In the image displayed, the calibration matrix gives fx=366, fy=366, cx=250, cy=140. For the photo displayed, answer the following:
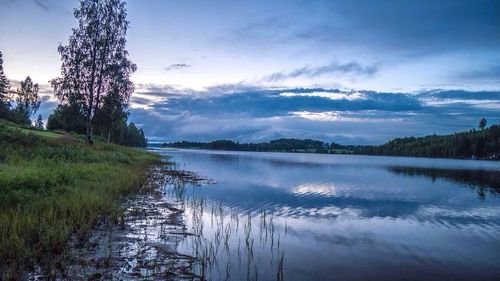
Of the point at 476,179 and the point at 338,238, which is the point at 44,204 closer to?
the point at 338,238

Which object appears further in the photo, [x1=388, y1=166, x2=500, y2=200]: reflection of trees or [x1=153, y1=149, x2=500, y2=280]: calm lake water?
[x1=388, y1=166, x2=500, y2=200]: reflection of trees

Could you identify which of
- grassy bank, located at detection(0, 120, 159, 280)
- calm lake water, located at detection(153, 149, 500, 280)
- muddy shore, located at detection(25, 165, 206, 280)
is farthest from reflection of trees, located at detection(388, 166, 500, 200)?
grassy bank, located at detection(0, 120, 159, 280)

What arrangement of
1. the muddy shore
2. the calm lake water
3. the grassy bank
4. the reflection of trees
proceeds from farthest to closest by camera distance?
the reflection of trees < the calm lake water < the grassy bank < the muddy shore

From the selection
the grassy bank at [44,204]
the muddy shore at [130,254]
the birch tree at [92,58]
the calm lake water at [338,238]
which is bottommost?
the calm lake water at [338,238]

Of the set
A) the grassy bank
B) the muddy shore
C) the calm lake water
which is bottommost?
the calm lake water

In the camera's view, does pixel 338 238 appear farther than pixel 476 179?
No

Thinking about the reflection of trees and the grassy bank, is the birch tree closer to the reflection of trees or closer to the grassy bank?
the grassy bank

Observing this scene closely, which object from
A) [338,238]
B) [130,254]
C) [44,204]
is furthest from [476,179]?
[44,204]

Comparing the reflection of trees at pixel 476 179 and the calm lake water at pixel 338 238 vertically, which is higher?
the reflection of trees at pixel 476 179

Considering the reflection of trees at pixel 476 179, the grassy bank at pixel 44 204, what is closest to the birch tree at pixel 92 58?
the grassy bank at pixel 44 204

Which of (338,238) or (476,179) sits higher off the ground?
(476,179)

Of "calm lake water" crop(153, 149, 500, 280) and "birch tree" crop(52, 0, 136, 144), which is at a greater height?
"birch tree" crop(52, 0, 136, 144)

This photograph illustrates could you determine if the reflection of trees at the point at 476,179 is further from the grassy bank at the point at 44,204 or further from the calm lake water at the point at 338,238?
the grassy bank at the point at 44,204

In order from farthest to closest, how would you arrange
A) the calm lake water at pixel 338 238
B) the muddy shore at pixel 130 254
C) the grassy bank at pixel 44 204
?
the calm lake water at pixel 338 238 → the grassy bank at pixel 44 204 → the muddy shore at pixel 130 254
